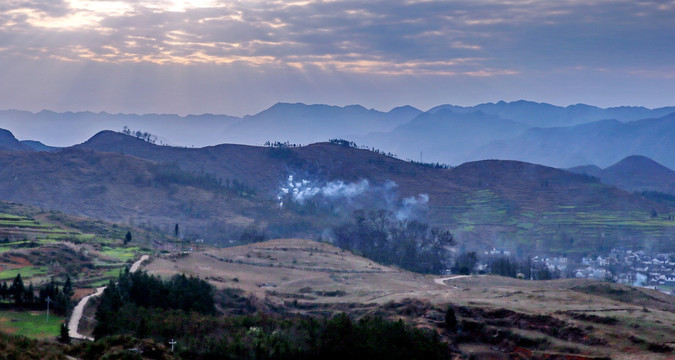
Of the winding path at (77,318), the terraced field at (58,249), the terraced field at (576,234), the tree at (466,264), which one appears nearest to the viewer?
the winding path at (77,318)

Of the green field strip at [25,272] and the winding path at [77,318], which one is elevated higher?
the green field strip at [25,272]

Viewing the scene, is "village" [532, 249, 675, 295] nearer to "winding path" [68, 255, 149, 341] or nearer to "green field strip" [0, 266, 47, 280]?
"winding path" [68, 255, 149, 341]

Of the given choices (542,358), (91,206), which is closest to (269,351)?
(542,358)

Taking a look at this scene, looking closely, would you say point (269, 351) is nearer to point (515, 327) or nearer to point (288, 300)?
point (515, 327)

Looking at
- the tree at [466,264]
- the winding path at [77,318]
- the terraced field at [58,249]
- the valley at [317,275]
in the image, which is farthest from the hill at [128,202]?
the winding path at [77,318]

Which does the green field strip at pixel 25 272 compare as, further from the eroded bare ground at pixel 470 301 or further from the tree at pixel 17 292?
the tree at pixel 17 292

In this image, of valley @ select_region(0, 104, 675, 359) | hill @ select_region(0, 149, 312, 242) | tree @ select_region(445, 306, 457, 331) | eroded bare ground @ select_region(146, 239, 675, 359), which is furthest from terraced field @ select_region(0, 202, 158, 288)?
hill @ select_region(0, 149, 312, 242)

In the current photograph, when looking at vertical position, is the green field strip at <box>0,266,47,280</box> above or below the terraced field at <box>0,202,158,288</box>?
below

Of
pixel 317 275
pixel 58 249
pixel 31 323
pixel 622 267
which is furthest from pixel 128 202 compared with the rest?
pixel 31 323
